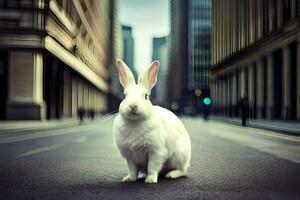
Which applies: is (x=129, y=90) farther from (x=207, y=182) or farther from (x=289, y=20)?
(x=289, y=20)

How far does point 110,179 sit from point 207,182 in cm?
142

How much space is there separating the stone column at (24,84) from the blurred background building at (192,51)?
98605 mm

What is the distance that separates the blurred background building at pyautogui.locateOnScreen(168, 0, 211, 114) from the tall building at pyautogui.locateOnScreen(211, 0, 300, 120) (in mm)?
67707

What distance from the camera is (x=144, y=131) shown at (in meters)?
5.69

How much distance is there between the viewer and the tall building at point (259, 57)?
126ft

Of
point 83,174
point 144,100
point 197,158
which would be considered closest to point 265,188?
point 144,100

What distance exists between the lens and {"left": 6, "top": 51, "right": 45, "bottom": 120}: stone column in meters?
36.8

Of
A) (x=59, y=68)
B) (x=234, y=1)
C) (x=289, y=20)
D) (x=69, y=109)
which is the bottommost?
(x=69, y=109)

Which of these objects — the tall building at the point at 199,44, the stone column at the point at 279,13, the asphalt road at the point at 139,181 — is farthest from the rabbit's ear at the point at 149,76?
the tall building at the point at 199,44

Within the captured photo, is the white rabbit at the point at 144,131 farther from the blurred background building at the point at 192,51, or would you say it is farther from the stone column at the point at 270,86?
the blurred background building at the point at 192,51

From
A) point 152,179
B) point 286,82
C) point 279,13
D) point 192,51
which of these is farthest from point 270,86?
point 192,51

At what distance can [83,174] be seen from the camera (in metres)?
7.32

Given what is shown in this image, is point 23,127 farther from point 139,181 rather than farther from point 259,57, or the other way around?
point 259,57

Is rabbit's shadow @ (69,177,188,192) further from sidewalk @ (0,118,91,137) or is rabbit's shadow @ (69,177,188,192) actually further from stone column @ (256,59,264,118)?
stone column @ (256,59,264,118)
